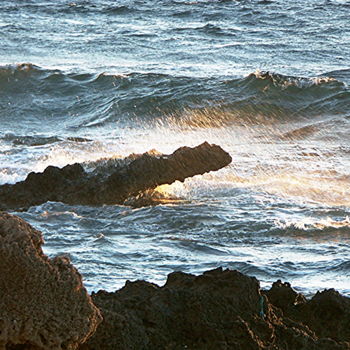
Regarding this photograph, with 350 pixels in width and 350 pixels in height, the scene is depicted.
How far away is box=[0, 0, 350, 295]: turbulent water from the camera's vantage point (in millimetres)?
6715

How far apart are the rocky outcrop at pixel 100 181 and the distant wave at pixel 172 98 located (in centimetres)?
582

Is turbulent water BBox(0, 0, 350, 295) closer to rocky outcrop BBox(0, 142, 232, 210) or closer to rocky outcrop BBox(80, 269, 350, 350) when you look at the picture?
rocky outcrop BBox(0, 142, 232, 210)

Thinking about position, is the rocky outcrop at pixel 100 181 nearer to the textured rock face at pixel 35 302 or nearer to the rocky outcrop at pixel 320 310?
the rocky outcrop at pixel 320 310

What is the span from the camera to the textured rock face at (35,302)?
3234 millimetres

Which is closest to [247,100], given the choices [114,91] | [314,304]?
[114,91]

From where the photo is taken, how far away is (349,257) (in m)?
6.61

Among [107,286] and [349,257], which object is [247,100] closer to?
[349,257]

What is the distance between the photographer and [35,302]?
3.24 meters

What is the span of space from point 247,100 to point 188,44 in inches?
173

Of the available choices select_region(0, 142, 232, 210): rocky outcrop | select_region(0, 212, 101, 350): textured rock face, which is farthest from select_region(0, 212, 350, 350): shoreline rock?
select_region(0, 142, 232, 210): rocky outcrop

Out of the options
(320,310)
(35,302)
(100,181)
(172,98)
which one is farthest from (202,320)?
(172,98)

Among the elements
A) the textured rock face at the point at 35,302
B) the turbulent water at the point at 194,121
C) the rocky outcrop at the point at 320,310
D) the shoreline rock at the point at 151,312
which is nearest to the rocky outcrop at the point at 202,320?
the shoreline rock at the point at 151,312

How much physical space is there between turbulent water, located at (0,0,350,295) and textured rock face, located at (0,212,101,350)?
2187mm

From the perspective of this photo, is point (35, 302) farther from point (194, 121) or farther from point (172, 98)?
point (172, 98)
